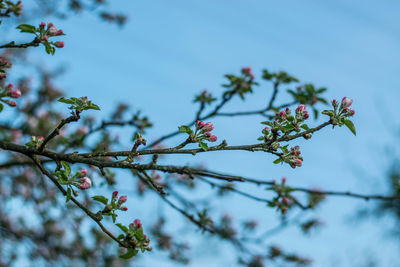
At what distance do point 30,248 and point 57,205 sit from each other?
895 mm

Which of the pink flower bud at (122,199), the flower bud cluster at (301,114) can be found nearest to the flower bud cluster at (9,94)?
the pink flower bud at (122,199)

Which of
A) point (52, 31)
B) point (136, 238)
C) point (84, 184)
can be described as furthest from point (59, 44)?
point (136, 238)

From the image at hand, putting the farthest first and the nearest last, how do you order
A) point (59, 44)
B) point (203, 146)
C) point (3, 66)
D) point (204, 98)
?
point (204, 98) → point (59, 44) → point (3, 66) → point (203, 146)

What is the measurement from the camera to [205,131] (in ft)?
7.00

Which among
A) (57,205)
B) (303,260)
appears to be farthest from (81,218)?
(303,260)

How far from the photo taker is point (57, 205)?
5305 mm

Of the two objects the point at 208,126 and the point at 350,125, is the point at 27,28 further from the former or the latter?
the point at 350,125

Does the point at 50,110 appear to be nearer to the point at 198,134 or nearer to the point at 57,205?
the point at 57,205

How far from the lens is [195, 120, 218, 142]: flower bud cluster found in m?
2.12

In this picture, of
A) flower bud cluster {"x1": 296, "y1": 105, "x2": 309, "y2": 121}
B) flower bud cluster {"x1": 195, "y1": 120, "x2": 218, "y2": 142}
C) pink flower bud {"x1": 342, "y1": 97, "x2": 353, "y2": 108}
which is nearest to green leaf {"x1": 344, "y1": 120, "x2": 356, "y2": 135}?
A: pink flower bud {"x1": 342, "y1": 97, "x2": 353, "y2": 108}

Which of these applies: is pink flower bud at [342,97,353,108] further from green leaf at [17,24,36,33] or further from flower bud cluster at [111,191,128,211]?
green leaf at [17,24,36,33]

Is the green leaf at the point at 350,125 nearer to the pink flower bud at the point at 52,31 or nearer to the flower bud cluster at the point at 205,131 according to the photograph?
the flower bud cluster at the point at 205,131

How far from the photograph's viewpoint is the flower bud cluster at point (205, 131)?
2.12 m

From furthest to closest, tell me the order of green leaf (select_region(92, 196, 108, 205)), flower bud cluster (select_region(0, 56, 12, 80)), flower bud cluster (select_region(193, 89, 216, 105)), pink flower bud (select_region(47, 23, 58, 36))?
1. flower bud cluster (select_region(193, 89, 216, 105))
2. pink flower bud (select_region(47, 23, 58, 36))
3. flower bud cluster (select_region(0, 56, 12, 80))
4. green leaf (select_region(92, 196, 108, 205))
